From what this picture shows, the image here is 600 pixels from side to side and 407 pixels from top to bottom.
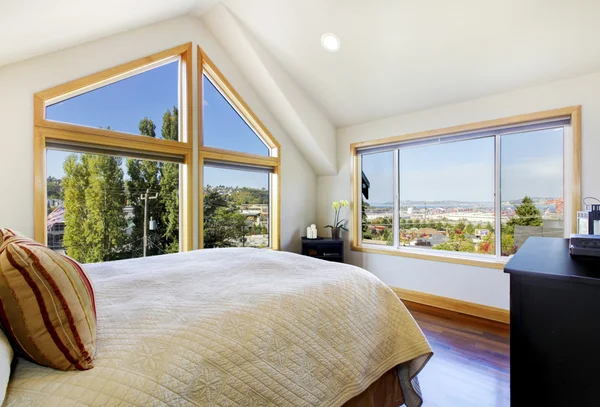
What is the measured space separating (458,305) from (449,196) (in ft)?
3.95

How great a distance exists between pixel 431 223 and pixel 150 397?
3.47m

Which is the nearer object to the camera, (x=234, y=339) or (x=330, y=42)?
(x=234, y=339)

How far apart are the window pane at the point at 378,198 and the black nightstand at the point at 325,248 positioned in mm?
414

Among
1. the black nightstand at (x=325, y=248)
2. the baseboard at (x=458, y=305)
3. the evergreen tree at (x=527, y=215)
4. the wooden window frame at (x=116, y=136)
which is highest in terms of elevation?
the wooden window frame at (x=116, y=136)

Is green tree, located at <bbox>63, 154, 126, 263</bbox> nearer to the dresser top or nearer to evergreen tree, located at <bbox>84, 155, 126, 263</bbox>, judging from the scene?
evergreen tree, located at <bbox>84, 155, 126, 263</bbox>

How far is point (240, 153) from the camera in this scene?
12.1 ft

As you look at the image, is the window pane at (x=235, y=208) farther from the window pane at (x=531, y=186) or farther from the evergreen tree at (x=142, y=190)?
the window pane at (x=531, y=186)

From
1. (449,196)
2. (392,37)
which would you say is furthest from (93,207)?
(449,196)

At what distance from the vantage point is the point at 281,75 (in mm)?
3514

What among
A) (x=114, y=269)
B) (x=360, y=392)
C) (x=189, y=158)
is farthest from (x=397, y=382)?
(x=189, y=158)

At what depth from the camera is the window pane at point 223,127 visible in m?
3.46

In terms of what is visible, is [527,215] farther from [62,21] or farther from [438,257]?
[62,21]

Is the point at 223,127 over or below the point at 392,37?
below

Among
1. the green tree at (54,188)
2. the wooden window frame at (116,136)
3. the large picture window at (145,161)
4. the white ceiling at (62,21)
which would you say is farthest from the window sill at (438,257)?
the white ceiling at (62,21)
